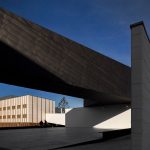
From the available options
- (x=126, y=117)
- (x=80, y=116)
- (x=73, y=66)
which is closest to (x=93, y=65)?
(x=73, y=66)

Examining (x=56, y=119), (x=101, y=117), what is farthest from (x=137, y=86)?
(x=56, y=119)

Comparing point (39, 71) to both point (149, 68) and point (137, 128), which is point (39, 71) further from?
point (137, 128)

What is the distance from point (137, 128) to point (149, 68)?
2.78 metres

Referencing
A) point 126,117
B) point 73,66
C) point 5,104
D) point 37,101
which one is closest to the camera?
point 73,66

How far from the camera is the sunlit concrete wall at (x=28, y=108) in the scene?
43.9 meters

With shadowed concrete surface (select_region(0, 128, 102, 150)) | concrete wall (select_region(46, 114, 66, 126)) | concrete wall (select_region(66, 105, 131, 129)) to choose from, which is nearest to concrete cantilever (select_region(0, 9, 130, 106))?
shadowed concrete surface (select_region(0, 128, 102, 150))

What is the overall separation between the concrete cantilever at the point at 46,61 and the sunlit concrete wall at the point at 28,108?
2377 centimetres

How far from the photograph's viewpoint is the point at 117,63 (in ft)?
79.1

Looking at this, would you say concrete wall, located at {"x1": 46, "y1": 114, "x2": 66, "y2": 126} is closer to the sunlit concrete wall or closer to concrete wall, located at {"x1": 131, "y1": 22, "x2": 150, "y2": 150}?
the sunlit concrete wall

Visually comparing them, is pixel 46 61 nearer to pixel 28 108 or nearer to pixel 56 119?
pixel 56 119

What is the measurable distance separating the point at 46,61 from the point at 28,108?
30.1 meters

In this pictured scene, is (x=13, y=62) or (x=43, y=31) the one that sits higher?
(x=43, y=31)

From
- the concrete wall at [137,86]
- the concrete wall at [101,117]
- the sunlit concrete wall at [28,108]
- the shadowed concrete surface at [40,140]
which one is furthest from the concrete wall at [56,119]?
the concrete wall at [137,86]

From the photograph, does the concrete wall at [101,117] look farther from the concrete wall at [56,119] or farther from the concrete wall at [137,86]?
the concrete wall at [137,86]
